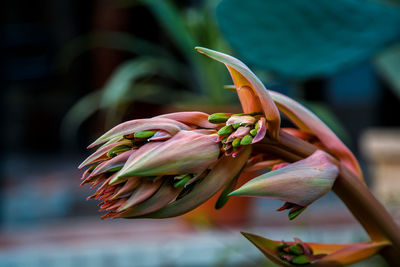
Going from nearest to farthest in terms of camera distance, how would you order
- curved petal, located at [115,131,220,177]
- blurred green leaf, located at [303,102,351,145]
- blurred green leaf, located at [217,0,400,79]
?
curved petal, located at [115,131,220,177] < blurred green leaf, located at [217,0,400,79] < blurred green leaf, located at [303,102,351,145]

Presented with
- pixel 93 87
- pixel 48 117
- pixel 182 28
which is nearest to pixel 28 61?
pixel 93 87

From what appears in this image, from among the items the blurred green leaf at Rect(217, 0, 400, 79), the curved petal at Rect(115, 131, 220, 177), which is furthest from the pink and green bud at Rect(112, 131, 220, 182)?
the blurred green leaf at Rect(217, 0, 400, 79)

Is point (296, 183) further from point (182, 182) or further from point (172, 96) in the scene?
point (172, 96)

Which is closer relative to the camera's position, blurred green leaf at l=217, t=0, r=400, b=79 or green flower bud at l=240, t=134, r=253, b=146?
green flower bud at l=240, t=134, r=253, b=146

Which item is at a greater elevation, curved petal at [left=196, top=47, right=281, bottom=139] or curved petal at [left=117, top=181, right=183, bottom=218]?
curved petal at [left=196, top=47, right=281, bottom=139]

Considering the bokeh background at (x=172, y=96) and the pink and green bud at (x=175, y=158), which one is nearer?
the pink and green bud at (x=175, y=158)

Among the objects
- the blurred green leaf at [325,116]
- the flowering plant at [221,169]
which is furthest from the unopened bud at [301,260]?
the blurred green leaf at [325,116]

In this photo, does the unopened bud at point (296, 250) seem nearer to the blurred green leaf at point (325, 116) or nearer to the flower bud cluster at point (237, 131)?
the flower bud cluster at point (237, 131)

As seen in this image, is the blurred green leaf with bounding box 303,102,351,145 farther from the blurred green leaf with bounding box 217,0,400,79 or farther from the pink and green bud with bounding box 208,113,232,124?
the pink and green bud with bounding box 208,113,232,124
